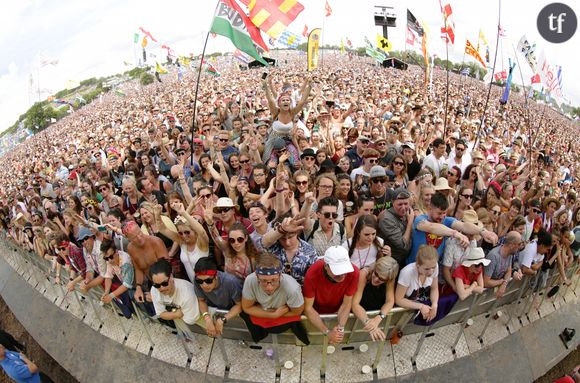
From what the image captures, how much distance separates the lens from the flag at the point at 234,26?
7.28 metres

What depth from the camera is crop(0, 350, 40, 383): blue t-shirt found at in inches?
217

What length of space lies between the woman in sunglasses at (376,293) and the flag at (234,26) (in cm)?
543

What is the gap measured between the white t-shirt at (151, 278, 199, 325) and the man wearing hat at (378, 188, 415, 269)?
2.52 metres

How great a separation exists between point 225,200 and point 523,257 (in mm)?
4317

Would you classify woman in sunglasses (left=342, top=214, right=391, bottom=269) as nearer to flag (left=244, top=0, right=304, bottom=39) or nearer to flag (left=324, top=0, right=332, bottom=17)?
flag (left=244, top=0, right=304, bottom=39)

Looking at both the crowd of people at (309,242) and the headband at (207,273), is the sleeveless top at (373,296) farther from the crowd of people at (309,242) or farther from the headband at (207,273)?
the headband at (207,273)

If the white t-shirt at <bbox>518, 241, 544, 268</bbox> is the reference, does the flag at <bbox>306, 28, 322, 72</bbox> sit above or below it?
above

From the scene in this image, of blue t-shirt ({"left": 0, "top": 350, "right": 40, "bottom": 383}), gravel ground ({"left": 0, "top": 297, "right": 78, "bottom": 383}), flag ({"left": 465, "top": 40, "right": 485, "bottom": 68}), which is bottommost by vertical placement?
gravel ground ({"left": 0, "top": 297, "right": 78, "bottom": 383})

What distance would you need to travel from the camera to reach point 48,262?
7.15 metres

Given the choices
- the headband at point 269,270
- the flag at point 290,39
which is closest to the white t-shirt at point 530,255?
the headband at point 269,270

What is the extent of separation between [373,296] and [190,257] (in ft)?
7.74

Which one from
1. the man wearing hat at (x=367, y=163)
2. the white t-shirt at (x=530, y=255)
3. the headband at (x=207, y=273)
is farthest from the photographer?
the man wearing hat at (x=367, y=163)

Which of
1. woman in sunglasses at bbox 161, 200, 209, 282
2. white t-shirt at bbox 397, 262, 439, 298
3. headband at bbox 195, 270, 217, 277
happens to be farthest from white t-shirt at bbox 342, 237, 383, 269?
woman in sunglasses at bbox 161, 200, 209, 282

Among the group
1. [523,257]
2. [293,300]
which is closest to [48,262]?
[293,300]
